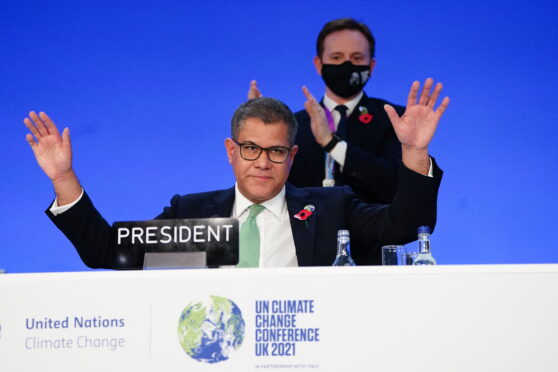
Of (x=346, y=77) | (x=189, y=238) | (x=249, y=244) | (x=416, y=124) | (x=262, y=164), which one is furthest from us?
(x=346, y=77)

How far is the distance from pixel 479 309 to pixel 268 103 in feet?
4.08

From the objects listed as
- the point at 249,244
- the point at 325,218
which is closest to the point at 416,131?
the point at 325,218

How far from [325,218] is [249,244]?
296 mm

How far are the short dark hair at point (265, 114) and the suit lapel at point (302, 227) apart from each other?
0.19 m

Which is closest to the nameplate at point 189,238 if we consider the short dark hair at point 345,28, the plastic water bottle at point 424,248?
the plastic water bottle at point 424,248

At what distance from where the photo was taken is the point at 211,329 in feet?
5.23

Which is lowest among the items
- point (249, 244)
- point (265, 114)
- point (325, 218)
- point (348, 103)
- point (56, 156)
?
point (249, 244)

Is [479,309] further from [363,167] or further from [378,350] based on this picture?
[363,167]

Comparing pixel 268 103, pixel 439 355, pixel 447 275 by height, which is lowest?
pixel 439 355

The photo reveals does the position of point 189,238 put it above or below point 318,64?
below

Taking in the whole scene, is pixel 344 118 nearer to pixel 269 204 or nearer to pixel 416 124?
pixel 269 204

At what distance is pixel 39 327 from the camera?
65.4 inches

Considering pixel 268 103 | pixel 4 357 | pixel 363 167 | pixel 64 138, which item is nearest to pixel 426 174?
pixel 268 103

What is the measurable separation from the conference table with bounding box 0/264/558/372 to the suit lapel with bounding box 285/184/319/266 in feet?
2.63
